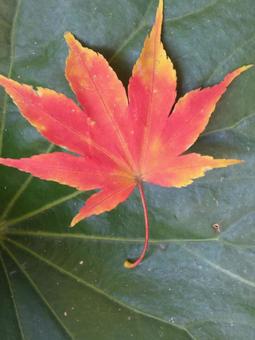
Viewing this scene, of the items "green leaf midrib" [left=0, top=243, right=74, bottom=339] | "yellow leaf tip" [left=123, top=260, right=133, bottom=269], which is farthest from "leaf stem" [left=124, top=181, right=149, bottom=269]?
"green leaf midrib" [left=0, top=243, right=74, bottom=339]

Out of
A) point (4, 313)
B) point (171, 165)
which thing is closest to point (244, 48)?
point (171, 165)

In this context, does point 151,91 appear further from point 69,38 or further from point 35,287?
point 35,287

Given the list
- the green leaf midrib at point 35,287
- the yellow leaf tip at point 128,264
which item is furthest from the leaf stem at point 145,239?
the green leaf midrib at point 35,287

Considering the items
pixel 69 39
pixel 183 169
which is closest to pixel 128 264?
pixel 183 169

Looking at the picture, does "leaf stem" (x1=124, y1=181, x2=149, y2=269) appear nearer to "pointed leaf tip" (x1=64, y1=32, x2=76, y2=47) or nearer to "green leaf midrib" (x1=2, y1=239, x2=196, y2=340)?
"green leaf midrib" (x1=2, y1=239, x2=196, y2=340)

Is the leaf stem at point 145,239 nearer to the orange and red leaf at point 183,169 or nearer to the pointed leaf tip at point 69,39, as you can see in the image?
the orange and red leaf at point 183,169

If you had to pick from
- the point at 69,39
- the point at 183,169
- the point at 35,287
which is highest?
the point at 69,39
